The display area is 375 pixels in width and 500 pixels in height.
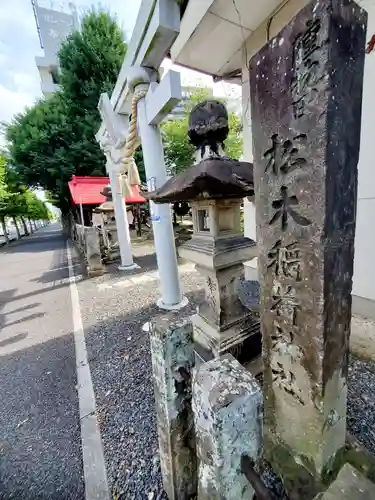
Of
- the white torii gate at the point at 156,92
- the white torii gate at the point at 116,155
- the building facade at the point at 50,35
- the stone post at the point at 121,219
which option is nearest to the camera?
the white torii gate at the point at 156,92

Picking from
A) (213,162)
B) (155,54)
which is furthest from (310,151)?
(155,54)

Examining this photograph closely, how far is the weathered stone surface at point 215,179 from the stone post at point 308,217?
1.92 ft

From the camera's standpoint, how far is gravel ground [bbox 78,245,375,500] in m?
1.78

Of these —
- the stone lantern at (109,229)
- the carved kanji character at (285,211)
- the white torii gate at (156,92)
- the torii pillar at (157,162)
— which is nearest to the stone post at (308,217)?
the carved kanji character at (285,211)

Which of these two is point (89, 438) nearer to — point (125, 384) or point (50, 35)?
point (125, 384)

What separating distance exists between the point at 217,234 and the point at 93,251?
5.61 metres

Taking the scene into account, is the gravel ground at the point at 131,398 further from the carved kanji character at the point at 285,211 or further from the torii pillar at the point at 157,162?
the carved kanji character at the point at 285,211

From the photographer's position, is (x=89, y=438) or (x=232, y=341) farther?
(x=232, y=341)

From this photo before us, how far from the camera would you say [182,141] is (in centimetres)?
1287

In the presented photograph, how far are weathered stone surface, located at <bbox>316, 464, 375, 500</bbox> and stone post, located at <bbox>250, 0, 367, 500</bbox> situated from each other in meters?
0.38

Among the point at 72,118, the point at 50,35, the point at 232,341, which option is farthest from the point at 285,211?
the point at 50,35

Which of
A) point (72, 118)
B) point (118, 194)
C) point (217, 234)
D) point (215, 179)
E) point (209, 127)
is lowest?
point (217, 234)

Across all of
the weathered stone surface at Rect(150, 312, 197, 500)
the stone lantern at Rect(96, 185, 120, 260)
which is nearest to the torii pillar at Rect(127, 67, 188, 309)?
the weathered stone surface at Rect(150, 312, 197, 500)

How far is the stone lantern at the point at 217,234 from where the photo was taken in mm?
1946
